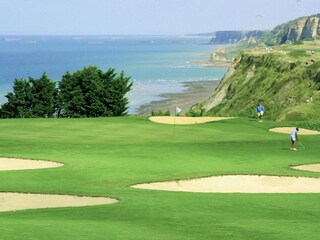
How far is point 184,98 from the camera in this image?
485 feet

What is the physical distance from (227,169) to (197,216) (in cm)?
1129

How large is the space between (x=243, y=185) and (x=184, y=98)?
120057 mm

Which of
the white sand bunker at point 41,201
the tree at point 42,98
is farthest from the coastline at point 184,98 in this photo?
the white sand bunker at point 41,201

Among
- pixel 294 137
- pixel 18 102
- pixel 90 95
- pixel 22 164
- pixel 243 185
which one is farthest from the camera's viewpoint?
pixel 90 95

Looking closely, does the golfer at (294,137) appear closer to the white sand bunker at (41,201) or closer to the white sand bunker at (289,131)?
the white sand bunker at (289,131)

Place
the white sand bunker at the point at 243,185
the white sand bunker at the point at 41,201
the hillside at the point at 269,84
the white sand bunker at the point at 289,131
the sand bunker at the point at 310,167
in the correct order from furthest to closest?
1. the hillside at the point at 269,84
2. the white sand bunker at the point at 289,131
3. the sand bunker at the point at 310,167
4. the white sand bunker at the point at 243,185
5. the white sand bunker at the point at 41,201

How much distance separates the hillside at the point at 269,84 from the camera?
3991 inches

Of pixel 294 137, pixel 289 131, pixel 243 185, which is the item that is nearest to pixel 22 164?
pixel 243 185

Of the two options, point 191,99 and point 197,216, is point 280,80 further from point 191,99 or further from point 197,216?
point 197,216

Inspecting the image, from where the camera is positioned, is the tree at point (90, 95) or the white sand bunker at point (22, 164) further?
the tree at point (90, 95)

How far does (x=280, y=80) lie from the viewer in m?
116

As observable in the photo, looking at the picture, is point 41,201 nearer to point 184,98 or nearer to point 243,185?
point 243,185

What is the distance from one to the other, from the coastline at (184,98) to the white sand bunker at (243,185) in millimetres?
87861

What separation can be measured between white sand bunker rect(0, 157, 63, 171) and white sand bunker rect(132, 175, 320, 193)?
21.2 ft
